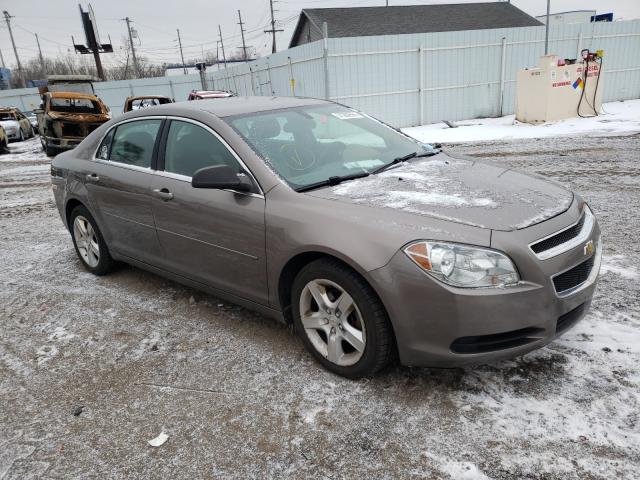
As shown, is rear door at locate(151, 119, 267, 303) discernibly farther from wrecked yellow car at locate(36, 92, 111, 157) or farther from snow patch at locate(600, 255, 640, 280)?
wrecked yellow car at locate(36, 92, 111, 157)

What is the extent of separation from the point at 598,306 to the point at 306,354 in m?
2.05

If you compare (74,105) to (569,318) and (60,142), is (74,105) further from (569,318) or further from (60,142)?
(569,318)

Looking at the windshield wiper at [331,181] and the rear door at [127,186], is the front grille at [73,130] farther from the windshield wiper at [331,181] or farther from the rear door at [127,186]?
the windshield wiper at [331,181]

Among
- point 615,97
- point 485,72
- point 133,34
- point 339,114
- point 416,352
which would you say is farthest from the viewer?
point 133,34

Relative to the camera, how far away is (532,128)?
13.8m

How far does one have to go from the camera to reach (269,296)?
3.12 metres

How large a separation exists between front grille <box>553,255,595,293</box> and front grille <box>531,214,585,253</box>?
149 mm

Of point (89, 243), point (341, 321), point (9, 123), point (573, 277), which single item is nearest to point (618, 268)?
point (573, 277)

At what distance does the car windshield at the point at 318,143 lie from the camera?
3.25 metres

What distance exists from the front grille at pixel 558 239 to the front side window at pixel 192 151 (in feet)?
5.91

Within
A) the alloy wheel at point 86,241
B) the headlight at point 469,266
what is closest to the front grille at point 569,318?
the headlight at point 469,266

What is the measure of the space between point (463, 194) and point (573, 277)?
0.72 metres

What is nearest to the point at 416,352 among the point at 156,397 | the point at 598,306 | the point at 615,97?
the point at 156,397

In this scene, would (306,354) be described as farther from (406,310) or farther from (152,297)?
(152,297)
